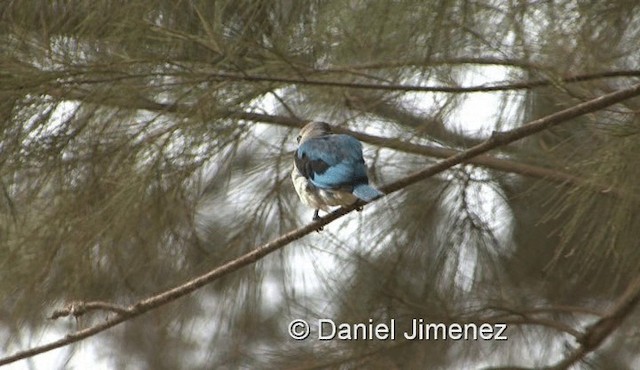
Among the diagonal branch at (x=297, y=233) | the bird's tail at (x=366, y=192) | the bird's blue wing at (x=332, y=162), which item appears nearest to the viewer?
the diagonal branch at (x=297, y=233)

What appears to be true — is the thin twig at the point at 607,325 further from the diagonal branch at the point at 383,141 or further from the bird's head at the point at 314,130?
the bird's head at the point at 314,130

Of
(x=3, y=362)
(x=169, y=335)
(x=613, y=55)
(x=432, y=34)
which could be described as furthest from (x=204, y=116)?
(x=169, y=335)

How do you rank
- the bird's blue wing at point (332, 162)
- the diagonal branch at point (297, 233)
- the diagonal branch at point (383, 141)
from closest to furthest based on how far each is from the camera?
the diagonal branch at point (297, 233)
the bird's blue wing at point (332, 162)
the diagonal branch at point (383, 141)

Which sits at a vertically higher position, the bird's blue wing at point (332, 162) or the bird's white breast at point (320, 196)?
the bird's blue wing at point (332, 162)

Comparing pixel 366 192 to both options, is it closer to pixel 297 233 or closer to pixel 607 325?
pixel 297 233

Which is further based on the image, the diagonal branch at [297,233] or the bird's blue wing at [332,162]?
the bird's blue wing at [332,162]

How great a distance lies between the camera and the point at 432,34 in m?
2.44

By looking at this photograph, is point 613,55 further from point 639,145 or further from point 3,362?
point 3,362

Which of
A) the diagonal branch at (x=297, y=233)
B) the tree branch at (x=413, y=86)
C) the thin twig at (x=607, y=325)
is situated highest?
the tree branch at (x=413, y=86)

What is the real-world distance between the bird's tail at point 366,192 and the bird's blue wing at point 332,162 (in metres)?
0.02

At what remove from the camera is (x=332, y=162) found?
240 cm

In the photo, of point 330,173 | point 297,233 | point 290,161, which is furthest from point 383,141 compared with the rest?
point 297,233

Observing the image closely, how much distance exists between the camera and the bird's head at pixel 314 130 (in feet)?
8.43

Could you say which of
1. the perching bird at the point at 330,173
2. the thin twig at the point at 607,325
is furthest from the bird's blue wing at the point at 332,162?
the thin twig at the point at 607,325
